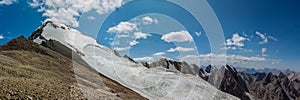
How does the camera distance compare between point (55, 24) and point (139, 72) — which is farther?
point (55, 24)

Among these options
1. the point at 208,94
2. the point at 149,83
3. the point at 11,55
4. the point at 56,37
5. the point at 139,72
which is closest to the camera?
the point at 11,55

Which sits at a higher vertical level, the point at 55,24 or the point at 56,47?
the point at 55,24

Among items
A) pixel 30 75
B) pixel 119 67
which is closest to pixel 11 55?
pixel 30 75

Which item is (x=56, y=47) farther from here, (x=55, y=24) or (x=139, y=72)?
(x=55, y=24)

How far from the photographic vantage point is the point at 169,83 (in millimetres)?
59812

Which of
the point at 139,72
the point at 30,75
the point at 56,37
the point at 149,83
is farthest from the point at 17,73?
the point at 56,37

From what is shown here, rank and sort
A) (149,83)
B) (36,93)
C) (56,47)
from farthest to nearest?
(56,47) → (149,83) → (36,93)

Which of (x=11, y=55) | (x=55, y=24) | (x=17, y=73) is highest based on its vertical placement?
(x=55, y=24)

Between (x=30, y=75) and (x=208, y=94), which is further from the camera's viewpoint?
(x=208, y=94)

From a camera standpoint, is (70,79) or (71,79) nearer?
(70,79)

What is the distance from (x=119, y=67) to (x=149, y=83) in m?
15.4

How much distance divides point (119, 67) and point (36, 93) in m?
54.2

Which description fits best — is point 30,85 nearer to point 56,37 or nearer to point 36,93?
point 36,93

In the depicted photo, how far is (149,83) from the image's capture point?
2413 inches
